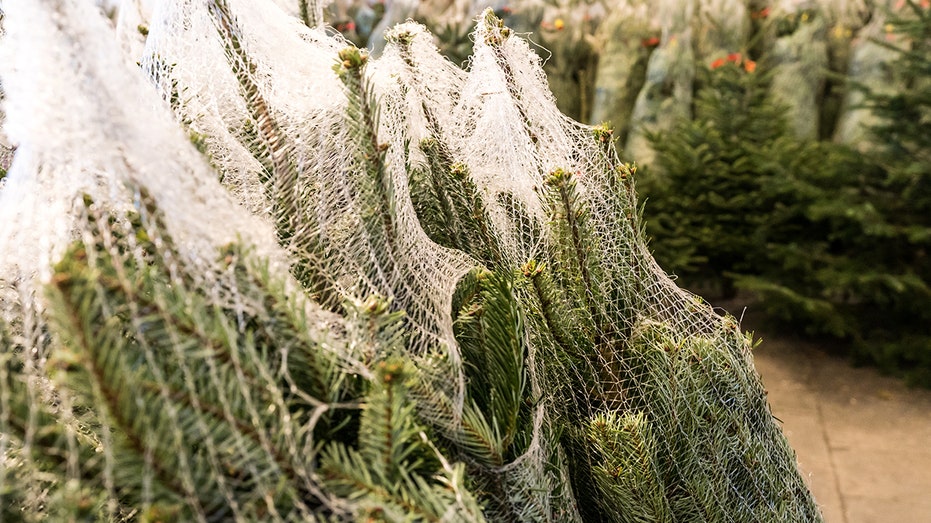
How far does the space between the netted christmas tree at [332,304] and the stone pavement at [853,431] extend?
1.58 metres

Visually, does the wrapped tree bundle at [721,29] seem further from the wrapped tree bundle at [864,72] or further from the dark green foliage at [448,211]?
the dark green foliage at [448,211]

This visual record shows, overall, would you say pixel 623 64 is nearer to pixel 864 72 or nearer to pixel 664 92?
pixel 664 92

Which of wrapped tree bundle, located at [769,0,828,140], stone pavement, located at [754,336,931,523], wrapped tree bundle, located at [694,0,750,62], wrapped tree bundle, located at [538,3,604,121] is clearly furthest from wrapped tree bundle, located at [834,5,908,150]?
wrapped tree bundle, located at [538,3,604,121]

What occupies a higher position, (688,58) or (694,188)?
(688,58)

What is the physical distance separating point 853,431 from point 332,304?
8.77ft

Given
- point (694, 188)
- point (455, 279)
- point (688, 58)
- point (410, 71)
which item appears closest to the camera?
point (455, 279)

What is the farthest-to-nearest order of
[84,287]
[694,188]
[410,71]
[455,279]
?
1. [694,188]
2. [410,71]
3. [455,279]
4. [84,287]

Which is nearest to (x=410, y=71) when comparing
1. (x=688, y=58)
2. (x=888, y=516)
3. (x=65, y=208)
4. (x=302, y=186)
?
(x=302, y=186)

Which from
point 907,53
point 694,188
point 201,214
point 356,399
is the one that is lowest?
point 694,188

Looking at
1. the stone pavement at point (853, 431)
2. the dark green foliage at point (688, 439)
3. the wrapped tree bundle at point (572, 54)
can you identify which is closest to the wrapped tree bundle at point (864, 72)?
the stone pavement at point (853, 431)

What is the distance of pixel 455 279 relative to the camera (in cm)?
58

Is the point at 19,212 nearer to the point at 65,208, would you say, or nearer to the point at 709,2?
the point at 65,208

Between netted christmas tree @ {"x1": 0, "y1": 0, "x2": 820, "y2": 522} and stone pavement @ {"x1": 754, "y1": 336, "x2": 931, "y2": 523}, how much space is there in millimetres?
1576

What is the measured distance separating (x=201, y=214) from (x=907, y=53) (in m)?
3.14
